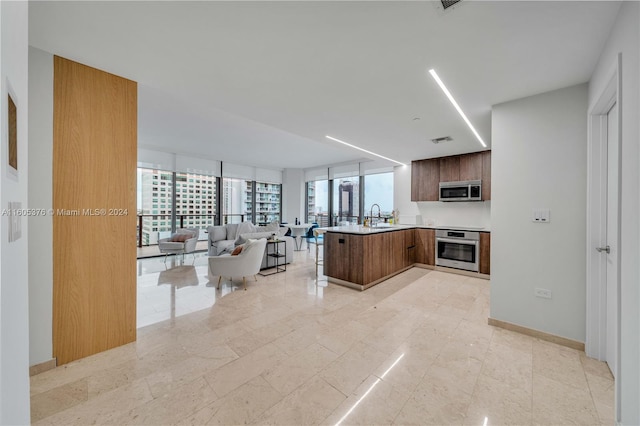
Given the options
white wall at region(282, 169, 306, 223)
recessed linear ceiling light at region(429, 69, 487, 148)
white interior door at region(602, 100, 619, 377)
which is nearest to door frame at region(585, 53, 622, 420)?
white interior door at region(602, 100, 619, 377)

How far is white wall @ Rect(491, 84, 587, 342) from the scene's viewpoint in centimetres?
236

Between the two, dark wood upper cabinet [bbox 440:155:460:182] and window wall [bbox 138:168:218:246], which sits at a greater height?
dark wood upper cabinet [bbox 440:155:460:182]

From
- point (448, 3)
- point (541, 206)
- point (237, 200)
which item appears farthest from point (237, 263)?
point (237, 200)

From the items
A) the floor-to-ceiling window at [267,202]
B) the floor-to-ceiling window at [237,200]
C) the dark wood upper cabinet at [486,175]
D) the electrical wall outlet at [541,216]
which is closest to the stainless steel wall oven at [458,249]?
the dark wood upper cabinet at [486,175]

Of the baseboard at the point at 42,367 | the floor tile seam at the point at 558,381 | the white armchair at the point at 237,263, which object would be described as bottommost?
the floor tile seam at the point at 558,381

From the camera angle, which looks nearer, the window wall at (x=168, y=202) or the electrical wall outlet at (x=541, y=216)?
the electrical wall outlet at (x=541, y=216)

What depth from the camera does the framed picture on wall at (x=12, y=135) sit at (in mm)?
986

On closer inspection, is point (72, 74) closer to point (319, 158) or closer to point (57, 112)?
point (57, 112)

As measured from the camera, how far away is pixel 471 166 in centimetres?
518

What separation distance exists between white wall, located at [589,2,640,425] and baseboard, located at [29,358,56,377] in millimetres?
3779

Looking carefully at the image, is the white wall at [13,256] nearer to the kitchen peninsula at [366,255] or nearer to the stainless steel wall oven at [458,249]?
the kitchen peninsula at [366,255]

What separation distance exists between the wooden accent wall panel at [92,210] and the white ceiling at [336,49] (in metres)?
0.29

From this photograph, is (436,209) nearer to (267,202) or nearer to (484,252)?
(484,252)

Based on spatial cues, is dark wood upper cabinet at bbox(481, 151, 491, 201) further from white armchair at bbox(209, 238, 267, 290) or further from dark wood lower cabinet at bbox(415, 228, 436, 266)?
white armchair at bbox(209, 238, 267, 290)
